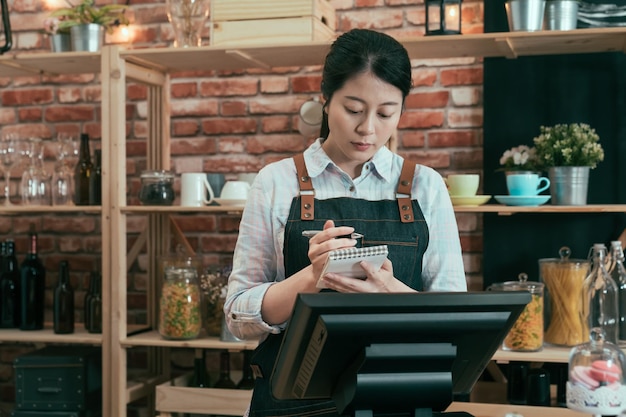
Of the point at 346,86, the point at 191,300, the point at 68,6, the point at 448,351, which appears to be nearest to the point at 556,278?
the point at 191,300

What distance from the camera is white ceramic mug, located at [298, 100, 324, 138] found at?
10.9 feet

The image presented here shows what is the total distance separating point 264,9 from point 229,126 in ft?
2.25

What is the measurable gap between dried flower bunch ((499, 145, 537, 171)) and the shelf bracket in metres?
0.34

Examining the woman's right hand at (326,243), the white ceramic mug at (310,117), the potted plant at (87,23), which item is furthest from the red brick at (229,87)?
the woman's right hand at (326,243)

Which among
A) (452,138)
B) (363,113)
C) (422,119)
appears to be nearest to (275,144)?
(422,119)

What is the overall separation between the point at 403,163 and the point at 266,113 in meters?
1.75

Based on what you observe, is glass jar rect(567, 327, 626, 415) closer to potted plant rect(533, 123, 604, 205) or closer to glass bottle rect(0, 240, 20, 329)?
potted plant rect(533, 123, 604, 205)

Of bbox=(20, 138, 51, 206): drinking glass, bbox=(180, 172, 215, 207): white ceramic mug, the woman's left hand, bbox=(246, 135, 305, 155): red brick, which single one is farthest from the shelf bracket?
bbox=(20, 138, 51, 206): drinking glass

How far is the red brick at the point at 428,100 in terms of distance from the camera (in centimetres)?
334

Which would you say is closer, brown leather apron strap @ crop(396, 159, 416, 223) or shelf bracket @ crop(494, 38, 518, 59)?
brown leather apron strap @ crop(396, 159, 416, 223)

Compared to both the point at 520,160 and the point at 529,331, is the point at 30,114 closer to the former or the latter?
the point at 520,160

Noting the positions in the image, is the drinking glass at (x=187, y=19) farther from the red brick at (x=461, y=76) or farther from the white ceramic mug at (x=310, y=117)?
the red brick at (x=461, y=76)

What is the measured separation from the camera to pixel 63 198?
341cm

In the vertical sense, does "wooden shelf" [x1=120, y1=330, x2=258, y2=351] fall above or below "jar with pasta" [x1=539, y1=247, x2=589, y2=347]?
below
